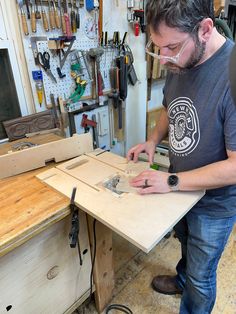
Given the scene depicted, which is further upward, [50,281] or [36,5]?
[36,5]

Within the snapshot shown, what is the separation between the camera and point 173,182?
2.80 ft

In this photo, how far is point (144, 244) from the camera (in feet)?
2.14

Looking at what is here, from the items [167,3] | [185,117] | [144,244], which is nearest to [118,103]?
[185,117]

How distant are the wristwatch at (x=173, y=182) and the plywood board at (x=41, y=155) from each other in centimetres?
55

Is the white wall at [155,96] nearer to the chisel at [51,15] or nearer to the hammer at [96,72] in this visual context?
the hammer at [96,72]

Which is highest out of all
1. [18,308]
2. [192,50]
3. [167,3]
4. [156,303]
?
[167,3]

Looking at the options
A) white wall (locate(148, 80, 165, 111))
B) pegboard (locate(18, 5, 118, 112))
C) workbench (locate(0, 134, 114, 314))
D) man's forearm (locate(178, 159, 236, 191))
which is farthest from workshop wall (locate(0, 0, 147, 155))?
man's forearm (locate(178, 159, 236, 191))

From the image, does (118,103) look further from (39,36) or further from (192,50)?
(192,50)

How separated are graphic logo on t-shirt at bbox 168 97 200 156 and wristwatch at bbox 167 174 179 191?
12 centimetres

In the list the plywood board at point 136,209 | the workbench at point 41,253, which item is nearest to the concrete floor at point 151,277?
the workbench at point 41,253

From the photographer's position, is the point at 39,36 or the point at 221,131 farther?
the point at 39,36

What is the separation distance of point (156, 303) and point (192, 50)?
135 cm

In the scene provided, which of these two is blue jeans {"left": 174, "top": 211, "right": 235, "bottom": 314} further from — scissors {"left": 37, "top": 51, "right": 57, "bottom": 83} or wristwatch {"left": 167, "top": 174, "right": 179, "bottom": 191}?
scissors {"left": 37, "top": 51, "right": 57, "bottom": 83}

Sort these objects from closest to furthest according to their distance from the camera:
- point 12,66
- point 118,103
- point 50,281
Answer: point 50,281
point 12,66
point 118,103
